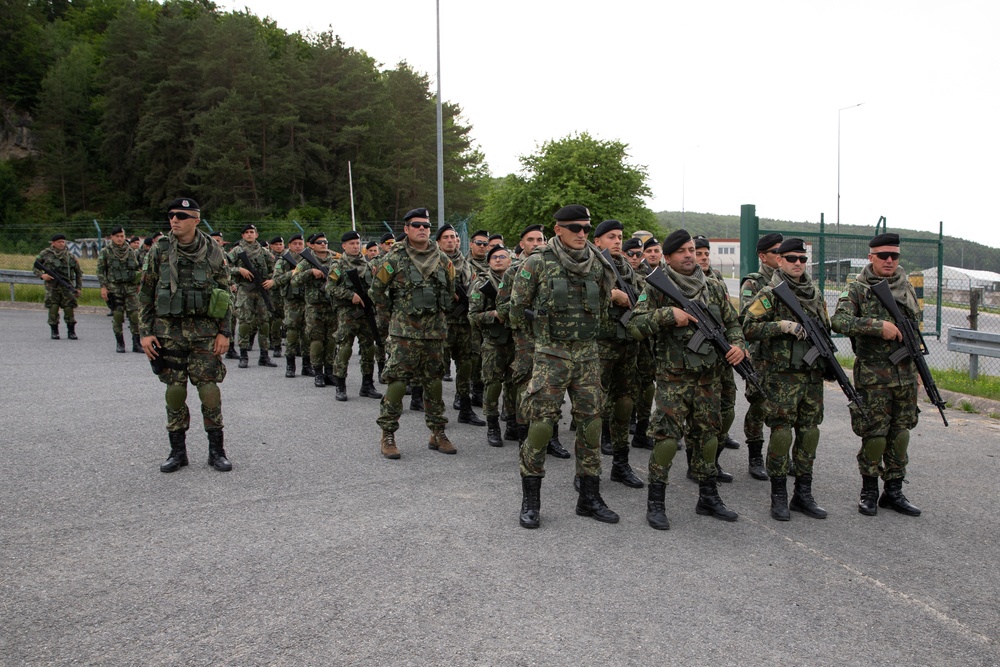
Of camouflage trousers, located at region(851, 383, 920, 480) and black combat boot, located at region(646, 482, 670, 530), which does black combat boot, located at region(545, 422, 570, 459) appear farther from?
camouflage trousers, located at region(851, 383, 920, 480)

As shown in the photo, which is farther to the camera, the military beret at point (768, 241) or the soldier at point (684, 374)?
the military beret at point (768, 241)

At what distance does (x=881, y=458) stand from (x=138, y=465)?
5.53 m

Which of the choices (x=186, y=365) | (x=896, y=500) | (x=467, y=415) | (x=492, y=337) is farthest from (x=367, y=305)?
(x=896, y=500)

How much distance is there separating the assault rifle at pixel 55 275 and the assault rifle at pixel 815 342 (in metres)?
13.2

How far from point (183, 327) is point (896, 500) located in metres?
5.39

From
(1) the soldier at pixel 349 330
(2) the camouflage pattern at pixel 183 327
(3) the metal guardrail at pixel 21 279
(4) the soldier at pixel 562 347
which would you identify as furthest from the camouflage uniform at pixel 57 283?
(4) the soldier at pixel 562 347

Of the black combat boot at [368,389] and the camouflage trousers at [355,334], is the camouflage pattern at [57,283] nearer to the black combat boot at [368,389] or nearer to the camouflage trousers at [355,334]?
the camouflage trousers at [355,334]

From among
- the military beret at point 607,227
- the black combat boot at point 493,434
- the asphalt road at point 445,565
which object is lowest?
the asphalt road at point 445,565

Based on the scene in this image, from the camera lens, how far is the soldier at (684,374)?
4.84 meters

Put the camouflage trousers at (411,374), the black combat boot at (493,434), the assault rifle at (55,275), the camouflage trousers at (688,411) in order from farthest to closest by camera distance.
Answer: the assault rifle at (55,275)
the black combat boot at (493,434)
the camouflage trousers at (411,374)
the camouflage trousers at (688,411)

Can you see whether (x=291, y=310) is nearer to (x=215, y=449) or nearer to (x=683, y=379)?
(x=215, y=449)

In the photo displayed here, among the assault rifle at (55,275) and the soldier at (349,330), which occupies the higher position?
the assault rifle at (55,275)

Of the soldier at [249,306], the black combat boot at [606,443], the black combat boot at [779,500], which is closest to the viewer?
the black combat boot at [779,500]

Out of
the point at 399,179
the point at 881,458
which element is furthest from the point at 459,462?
the point at 399,179
